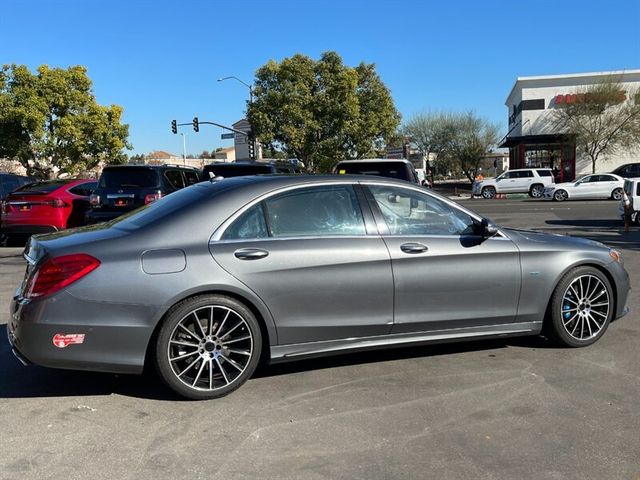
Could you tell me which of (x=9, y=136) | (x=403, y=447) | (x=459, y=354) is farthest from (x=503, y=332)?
(x=9, y=136)

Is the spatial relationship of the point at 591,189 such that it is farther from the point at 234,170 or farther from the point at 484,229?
the point at 484,229

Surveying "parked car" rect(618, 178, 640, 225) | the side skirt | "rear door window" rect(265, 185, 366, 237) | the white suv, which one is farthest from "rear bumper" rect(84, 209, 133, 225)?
the white suv

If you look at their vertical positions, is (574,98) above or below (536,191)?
above

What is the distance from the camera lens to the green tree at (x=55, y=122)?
25.0 metres

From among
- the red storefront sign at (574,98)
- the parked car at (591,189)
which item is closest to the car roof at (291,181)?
the parked car at (591,189)

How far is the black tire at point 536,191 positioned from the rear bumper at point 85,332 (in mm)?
31420

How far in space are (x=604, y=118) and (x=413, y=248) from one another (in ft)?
131

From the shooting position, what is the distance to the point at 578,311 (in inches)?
194

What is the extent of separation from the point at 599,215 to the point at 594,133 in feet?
72.7

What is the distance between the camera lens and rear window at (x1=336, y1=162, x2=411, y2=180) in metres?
10.6

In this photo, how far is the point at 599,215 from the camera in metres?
19.2

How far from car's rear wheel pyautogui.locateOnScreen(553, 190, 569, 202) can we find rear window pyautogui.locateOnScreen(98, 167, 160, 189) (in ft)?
73.6

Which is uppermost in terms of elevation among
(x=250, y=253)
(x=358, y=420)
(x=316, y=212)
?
(x=316, y=212)

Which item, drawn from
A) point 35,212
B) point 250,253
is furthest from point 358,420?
point 35,212
